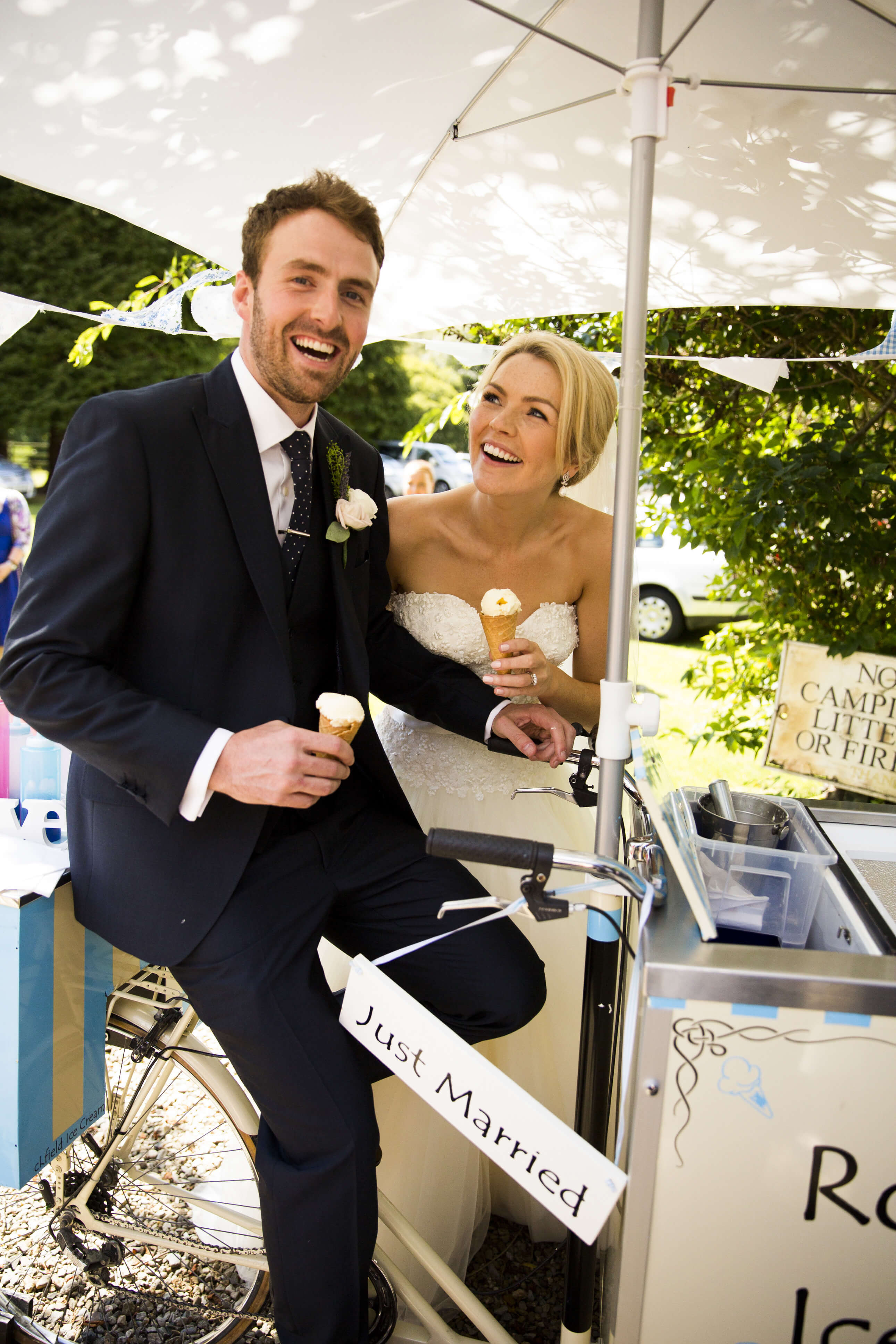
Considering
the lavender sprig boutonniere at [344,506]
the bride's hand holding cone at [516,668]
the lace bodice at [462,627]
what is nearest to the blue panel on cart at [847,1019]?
the bride's hand holding cone at [516,668]

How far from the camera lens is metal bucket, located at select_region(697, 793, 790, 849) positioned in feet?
6.50

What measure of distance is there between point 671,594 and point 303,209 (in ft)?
31.2

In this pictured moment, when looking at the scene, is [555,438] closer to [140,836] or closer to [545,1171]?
[140,836]

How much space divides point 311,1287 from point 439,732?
5.16 feet

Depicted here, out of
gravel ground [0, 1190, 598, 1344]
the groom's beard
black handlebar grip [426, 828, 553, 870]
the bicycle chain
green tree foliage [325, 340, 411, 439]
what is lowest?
gravel ground [0, 1190, 598, 1344]

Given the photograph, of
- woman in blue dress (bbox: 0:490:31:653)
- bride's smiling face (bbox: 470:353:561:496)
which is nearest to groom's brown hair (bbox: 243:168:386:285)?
bride's smiling face (bbox: 470:353:561:496)

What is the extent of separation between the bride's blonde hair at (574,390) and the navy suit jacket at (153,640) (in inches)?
46.1

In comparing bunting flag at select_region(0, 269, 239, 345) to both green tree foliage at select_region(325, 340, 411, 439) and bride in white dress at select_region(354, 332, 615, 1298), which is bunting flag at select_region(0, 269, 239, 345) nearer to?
bride in white dress at select_region(354, 332, 615, 1298)

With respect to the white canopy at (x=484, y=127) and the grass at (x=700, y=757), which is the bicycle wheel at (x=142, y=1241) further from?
the grass at (x=700, y=757)

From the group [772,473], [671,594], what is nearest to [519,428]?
[772,473]

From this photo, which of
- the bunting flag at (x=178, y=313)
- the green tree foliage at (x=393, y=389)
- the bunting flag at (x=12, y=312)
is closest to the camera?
the bunting flag at (x=12, y=312)

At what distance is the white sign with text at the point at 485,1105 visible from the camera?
139 cm

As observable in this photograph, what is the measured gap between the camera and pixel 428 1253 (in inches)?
83.3

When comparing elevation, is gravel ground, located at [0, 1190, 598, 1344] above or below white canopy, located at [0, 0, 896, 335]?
below
